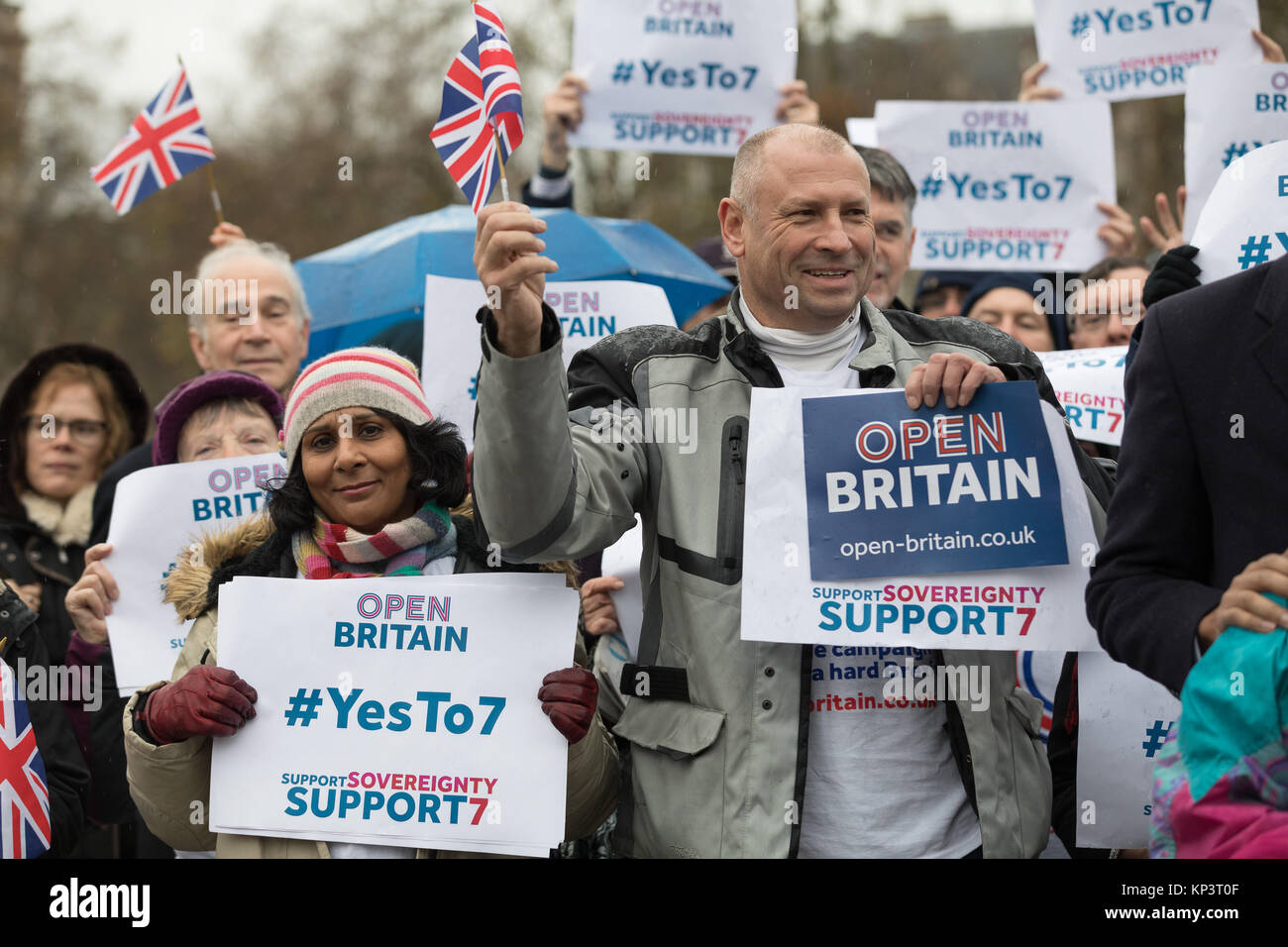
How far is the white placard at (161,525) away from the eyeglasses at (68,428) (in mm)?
887

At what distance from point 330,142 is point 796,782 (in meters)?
21.2

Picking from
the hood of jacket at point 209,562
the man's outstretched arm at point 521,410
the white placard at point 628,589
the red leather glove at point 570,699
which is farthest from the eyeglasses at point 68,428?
the man's outstretched arm at point 521,410

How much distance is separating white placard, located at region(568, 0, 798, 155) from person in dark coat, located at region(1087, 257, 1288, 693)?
13.8ft

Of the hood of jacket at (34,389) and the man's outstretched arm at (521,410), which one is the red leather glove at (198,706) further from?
the hood of jacket at (34,389)

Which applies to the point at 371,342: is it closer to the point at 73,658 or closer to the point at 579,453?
the point at 73,658

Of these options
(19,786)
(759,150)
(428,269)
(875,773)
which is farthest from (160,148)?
(875,773)

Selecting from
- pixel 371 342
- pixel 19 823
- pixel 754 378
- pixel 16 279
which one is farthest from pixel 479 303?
pixel 16 279

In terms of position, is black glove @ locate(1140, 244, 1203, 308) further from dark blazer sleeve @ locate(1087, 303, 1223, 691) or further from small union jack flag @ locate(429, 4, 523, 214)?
small union jack flag @ locate(429, 4, 523, 214)

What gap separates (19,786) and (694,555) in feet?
4.97

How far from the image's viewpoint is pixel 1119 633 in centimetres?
289

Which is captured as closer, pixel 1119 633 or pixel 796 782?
pixel 1119 633

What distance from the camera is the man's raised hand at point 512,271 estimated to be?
Answer: 3.04 meters

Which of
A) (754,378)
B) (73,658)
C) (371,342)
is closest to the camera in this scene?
(754,378)
